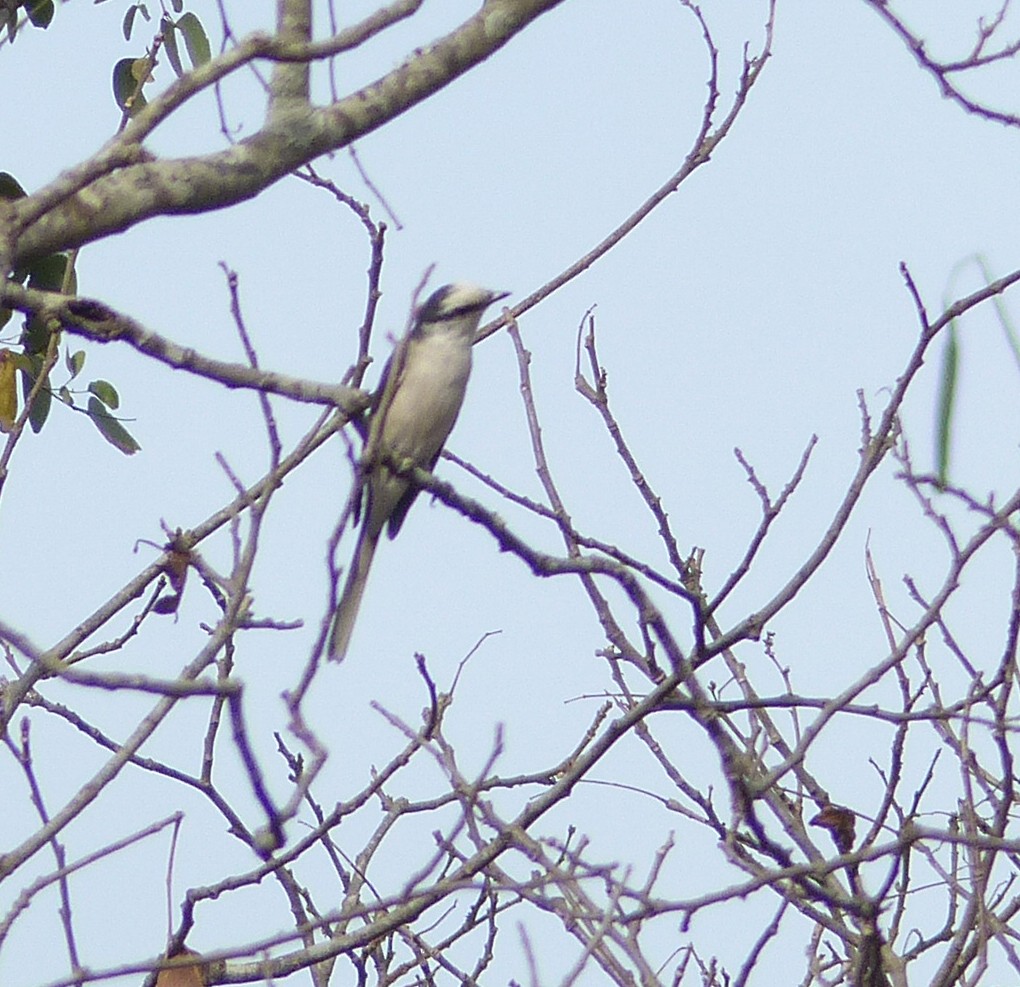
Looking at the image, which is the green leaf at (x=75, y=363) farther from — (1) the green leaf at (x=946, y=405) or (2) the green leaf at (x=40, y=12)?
(1) the green leaf at (x=946, y=405)

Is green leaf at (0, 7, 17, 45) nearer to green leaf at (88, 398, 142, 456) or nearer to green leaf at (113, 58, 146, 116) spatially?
green leaf at (113, 58, 146, 116)

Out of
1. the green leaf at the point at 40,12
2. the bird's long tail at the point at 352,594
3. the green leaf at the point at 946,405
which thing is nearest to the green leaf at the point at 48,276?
the green leaf at the point at 40,12

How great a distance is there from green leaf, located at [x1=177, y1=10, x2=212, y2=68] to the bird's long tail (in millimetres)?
1668

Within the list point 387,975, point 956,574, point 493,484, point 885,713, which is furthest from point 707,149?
point 387,975

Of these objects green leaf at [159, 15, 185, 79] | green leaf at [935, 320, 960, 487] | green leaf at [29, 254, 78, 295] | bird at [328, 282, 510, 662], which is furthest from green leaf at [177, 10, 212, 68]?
→ green leaf at [935, 320, 960, 487]

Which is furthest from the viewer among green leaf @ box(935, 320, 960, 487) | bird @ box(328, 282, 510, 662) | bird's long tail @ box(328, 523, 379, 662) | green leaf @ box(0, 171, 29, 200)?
bird @ box(328, 282, 510, 662)

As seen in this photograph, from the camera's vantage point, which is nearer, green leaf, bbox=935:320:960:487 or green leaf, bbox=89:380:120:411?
green leaf, bbox=935:320:960:487

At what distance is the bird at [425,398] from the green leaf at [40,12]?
1.84 metres

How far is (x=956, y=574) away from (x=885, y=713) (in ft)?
1.01

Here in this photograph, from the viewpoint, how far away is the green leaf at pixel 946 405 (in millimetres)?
1422

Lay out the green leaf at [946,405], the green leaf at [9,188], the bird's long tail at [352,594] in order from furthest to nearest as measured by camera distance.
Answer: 1. the bird's long tail at [352,594]
2. the green leaf at [9,188]
3. the green leaf at [946,405]

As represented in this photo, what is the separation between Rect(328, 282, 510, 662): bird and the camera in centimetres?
528

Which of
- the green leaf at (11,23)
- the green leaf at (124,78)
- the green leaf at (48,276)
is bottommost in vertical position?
the green leaf at (48,276)

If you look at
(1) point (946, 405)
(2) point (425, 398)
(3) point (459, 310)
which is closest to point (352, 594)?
(2) point (425, 398)
